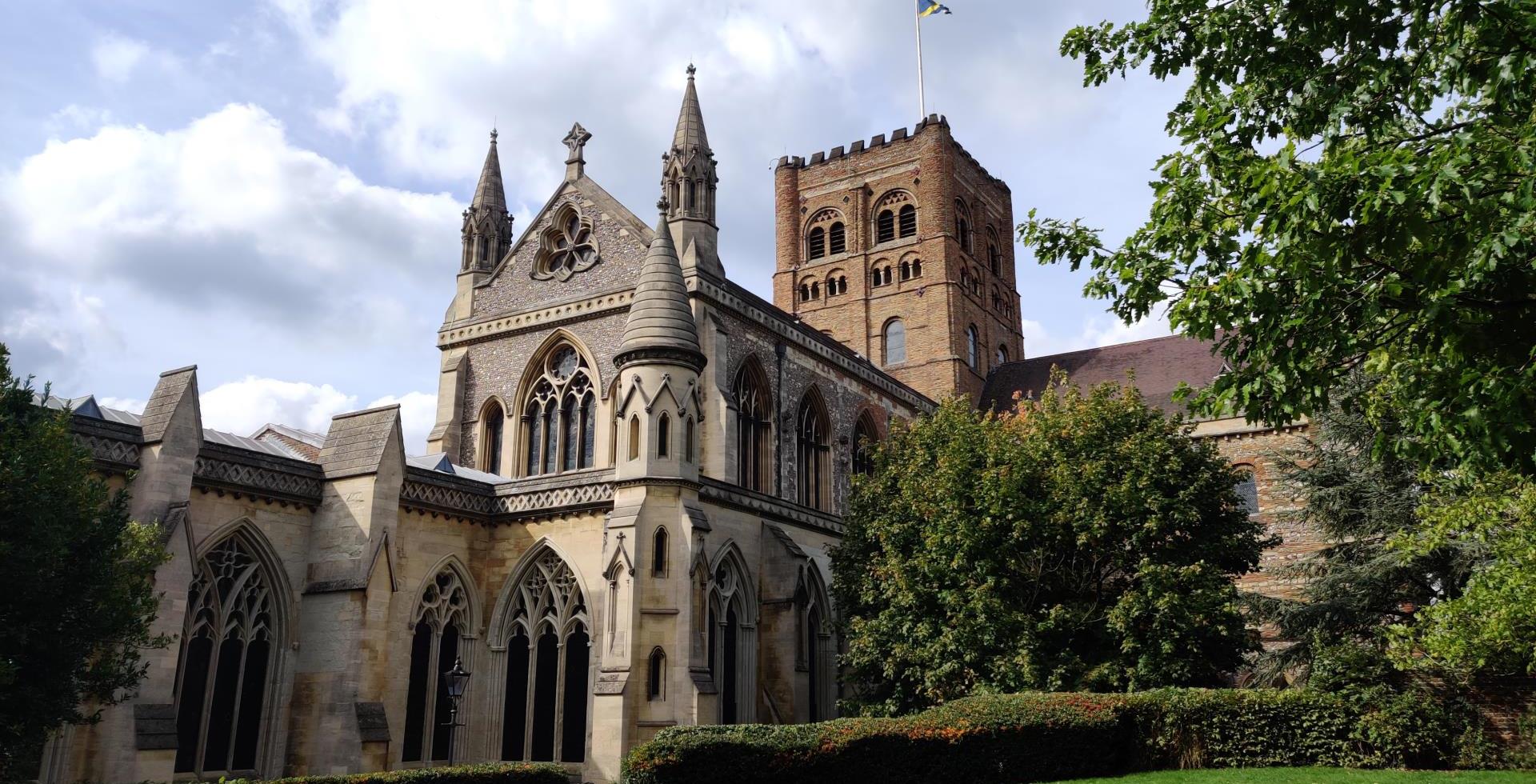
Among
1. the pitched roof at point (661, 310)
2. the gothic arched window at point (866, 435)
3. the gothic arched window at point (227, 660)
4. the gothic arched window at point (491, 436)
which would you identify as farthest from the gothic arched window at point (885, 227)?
the gothic arched window at point (227, 660)

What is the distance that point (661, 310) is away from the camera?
77.3 ft

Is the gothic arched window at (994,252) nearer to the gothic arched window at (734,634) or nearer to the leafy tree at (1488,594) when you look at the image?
the gothic arched window at (734,634)

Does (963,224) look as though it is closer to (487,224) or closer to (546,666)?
(487,224)

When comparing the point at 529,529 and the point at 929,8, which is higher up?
the point at 929,8

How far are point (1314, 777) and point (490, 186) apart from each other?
25.5m

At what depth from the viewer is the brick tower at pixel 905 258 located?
47.4 metres

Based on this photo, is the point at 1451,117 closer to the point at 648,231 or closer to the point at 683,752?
the point at 683,752

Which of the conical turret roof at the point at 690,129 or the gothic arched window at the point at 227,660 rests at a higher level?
the conical turret roof at the point at 690,129

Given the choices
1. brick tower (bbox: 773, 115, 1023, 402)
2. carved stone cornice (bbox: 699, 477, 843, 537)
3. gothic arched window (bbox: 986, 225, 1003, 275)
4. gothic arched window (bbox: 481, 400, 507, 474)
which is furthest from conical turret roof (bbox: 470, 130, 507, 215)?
gothic arched window (bbox: 986, 225, 1003, 275)

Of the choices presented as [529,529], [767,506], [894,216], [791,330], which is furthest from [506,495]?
[894,216]

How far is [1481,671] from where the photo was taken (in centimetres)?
1806

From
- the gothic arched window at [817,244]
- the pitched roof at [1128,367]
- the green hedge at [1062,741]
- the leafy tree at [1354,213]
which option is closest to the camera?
the leafy tree at [1354,213]

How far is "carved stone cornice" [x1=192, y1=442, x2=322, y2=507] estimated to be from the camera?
19.0 meters

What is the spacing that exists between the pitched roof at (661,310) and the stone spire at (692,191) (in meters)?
3.20
